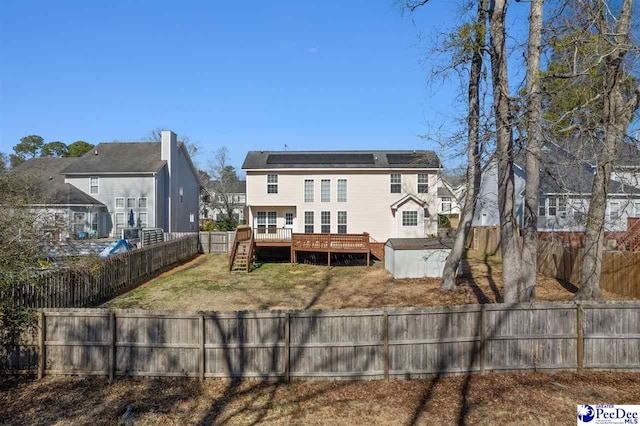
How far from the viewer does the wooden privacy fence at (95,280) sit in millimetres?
10469

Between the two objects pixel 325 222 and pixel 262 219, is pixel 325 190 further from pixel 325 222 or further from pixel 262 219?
pixel 262 219

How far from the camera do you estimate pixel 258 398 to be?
7008mm

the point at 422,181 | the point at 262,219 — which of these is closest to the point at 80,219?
the point at 262,219

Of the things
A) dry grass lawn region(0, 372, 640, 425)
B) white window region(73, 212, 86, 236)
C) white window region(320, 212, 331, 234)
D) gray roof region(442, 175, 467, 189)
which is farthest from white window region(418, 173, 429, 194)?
white window region(73, 212, 86, 236)

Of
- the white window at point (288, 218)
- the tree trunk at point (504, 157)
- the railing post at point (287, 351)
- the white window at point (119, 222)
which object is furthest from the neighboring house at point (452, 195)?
the white window at point (119, 222)

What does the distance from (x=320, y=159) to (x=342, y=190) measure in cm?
273

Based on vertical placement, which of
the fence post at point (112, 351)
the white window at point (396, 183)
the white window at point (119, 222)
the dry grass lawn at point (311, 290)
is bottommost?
the dry grass lawn at point (311, 290)

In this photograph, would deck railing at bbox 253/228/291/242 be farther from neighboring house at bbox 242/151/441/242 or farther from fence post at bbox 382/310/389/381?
fence post at bbox 382/310/389/381

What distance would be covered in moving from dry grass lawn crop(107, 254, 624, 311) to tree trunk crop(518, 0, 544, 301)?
387 cm

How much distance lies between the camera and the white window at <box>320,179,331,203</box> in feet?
89.7

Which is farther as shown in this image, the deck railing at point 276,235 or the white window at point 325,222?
the white window at point 325,222

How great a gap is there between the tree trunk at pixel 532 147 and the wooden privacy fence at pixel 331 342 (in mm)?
2445

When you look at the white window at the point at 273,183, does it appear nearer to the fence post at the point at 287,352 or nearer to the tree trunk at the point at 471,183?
the tree trunk at the point at 471,183

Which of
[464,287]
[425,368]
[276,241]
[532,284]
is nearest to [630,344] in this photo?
[532,284]
